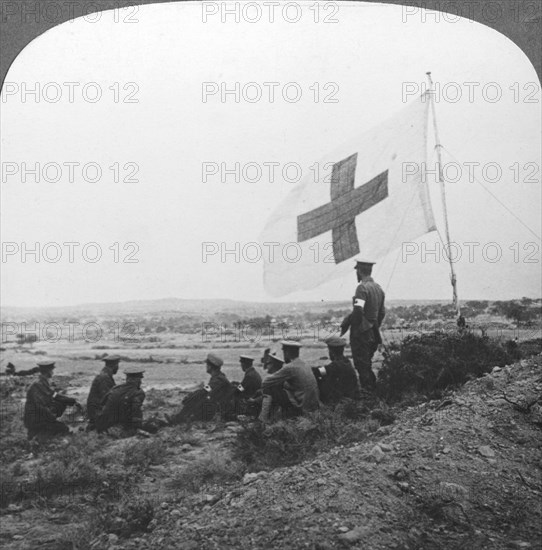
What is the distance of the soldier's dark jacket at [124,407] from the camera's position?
482 cm

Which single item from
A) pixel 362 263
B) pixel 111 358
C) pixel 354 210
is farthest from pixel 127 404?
pixel 354 210

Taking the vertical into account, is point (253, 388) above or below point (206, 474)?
above

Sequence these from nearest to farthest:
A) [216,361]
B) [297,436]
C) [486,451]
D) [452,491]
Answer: [452,491]
[486,451]
[297,436]
[216,361]

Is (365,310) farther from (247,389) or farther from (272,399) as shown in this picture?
(247,389)

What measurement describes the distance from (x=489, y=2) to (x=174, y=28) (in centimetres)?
274

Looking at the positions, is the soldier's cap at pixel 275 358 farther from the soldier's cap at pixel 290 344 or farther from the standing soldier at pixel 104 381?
the standing soldier at pixel 104 381

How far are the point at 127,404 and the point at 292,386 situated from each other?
4.48 feet

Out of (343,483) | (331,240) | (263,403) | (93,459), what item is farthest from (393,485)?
(93,459)

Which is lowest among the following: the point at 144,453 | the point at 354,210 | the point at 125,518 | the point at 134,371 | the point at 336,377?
the point at 125,518

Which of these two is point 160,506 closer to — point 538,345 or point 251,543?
point 251,543

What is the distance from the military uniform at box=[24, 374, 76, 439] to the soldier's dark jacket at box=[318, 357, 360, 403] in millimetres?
2128

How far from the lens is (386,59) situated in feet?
15.9

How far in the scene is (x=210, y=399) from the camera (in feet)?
16.0

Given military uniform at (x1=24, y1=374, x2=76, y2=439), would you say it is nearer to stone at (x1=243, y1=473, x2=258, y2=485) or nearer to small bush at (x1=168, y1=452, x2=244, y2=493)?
small bush at (x1=168, y1=452, x2=244, y2=493)
